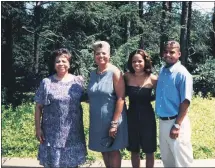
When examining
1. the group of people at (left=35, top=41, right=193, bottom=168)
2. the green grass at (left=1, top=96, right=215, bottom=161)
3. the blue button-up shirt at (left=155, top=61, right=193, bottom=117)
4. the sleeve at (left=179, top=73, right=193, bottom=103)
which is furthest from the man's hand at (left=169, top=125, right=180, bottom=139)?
the green grass at (left=1, top=96, right=215, bottom=161)

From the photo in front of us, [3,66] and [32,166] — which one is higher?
[3,66]

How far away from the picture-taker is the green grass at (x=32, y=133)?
17.0 feet

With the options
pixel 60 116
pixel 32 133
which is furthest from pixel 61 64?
pixel 32 133

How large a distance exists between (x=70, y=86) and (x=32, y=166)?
130 centimetres

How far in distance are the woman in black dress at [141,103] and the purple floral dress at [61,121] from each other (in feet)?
1.81

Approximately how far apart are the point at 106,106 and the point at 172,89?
684 millimetres

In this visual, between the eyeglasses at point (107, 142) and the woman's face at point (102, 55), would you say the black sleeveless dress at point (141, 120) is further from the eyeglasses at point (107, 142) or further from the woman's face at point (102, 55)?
the woman's face at point (102, 55)

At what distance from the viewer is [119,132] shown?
141 inches

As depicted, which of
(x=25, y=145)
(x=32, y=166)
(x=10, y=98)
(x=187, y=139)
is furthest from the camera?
(x=10, y=98)

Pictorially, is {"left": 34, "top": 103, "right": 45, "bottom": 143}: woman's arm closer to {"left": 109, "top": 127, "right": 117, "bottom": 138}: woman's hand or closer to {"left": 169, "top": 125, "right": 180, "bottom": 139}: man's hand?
{"left": 109, "top": 127, "right": 117, "bottom": 138}: woman's hand

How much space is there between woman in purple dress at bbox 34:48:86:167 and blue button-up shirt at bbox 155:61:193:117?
2.78 feet

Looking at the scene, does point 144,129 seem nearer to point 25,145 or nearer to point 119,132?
point 119,132

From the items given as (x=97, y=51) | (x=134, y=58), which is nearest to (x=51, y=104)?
(x=97, y=51)

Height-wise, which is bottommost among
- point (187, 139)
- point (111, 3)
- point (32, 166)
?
point (32, 166)
